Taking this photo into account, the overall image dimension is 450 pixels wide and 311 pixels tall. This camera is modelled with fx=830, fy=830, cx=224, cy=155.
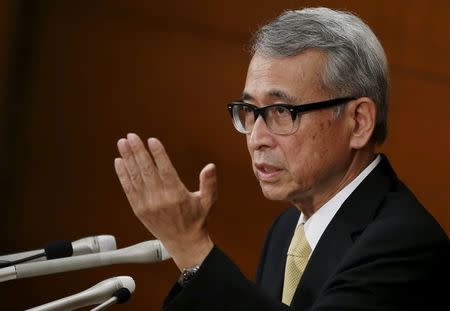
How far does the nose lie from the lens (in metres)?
1.66

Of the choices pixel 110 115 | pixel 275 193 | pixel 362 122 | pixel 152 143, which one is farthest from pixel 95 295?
pixel 110 115

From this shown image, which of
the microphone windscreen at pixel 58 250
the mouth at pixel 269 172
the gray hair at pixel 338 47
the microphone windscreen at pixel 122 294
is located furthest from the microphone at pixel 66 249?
the gray hair at pixel 338 47

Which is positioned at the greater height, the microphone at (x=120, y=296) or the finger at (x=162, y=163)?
the finger at (x=162, y=163)

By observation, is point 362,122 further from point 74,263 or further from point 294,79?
point 74,263

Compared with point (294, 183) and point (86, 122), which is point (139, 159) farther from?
point (86, 122)

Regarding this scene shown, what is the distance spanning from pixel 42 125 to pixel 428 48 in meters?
1.40

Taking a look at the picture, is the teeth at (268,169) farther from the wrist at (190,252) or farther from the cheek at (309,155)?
the wrist at (190,252)

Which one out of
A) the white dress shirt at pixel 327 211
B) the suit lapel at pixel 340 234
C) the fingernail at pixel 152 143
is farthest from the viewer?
the white dress shirt at pixel 327 211

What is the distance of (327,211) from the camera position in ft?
5.57

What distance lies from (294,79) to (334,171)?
21 cm

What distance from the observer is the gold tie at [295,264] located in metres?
1.73

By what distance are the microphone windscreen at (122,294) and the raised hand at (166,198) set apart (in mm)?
100

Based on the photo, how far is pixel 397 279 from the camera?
4.83 ft

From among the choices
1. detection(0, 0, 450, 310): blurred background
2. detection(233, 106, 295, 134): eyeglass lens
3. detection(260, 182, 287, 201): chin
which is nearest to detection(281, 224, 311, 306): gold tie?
detection(260, 182, 287, 201): chin
